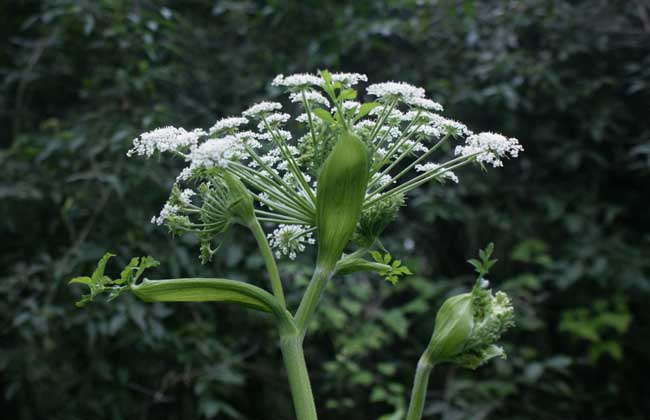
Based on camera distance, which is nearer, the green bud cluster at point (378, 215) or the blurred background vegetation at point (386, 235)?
the green bud cluster at point (378, 215)

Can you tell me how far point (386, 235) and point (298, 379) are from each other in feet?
5.94

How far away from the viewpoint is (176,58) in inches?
102

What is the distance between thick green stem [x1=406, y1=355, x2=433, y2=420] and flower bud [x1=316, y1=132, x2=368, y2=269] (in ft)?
0.59

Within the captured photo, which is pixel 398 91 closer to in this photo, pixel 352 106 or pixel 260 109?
pixel 352 106

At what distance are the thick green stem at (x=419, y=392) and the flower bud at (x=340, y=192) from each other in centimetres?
18

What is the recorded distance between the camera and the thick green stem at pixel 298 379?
0.70m

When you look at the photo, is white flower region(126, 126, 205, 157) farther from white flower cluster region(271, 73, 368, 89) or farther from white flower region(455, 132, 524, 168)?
white flower region(455, 132, 524, 168)

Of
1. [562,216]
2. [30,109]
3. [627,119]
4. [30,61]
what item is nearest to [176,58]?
[30,61]

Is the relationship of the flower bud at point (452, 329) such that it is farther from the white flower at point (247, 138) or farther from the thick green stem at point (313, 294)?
the white flower at point (247, 138)

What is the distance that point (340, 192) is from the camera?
26.9 inches

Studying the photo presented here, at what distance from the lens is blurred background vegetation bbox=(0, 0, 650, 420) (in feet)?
7.06

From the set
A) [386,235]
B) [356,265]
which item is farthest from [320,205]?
[386,235]

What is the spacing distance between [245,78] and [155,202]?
0.68 metres

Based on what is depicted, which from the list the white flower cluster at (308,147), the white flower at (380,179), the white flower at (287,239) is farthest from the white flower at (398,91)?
the white flower at (287,239)
